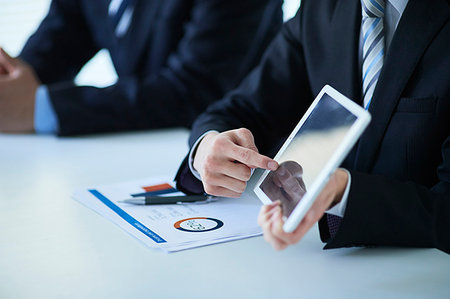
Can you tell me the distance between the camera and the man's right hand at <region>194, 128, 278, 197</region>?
3.06 feet

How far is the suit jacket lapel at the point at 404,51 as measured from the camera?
3.14ft

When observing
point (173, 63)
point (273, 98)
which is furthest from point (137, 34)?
point (273, 98)

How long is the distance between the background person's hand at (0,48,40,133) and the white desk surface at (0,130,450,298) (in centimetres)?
73

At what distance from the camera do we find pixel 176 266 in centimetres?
81

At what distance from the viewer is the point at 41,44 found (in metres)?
2.24

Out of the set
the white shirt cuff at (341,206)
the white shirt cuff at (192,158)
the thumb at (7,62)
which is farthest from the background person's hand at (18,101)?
the white shirt cuff at (341,206)

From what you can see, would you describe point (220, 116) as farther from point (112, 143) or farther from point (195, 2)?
point (195, 2)

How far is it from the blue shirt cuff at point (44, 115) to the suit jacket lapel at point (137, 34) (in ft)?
1.23

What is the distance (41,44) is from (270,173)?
1.63 m

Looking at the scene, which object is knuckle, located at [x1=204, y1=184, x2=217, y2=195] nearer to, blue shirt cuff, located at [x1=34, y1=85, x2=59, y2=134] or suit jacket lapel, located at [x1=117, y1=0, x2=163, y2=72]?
blue shirt cuff, located at [x1=34, y1=85, x2=59, y2=134]

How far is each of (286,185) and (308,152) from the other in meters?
0.06

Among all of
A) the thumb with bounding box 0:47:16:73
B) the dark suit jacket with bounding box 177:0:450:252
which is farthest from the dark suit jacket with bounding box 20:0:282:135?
the dark suit jacket with bounding box 177:0:450:252

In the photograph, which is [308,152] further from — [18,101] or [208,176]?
[18,101]

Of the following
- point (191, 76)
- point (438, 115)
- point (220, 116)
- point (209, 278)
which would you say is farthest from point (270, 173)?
point (191, 76)
